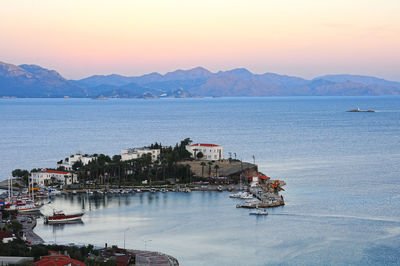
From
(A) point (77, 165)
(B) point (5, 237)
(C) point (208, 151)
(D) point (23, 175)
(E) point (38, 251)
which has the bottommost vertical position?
(B) point (5, 237)

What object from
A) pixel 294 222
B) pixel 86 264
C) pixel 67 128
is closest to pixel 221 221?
pixel 294 222

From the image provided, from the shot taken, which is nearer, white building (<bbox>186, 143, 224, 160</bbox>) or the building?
the building

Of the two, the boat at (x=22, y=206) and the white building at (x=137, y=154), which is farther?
the white building at (x=137, y=154)

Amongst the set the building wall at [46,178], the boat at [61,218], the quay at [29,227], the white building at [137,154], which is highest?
the white building at [137,154]

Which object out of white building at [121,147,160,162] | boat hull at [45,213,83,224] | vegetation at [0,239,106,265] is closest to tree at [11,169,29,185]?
white building at [121,147,160,162]

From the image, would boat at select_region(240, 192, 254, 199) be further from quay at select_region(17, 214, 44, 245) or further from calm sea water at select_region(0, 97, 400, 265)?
quay at select_region(17, 214, 44, 245)

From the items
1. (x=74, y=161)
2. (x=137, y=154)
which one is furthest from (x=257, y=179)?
(x=74, y=161)

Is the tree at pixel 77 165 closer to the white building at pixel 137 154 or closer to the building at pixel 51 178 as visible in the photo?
the building at pixel 51 178

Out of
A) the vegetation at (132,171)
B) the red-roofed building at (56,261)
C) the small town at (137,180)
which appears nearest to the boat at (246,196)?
the small town at (137,180)

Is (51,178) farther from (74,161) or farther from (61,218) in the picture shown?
(61,218)

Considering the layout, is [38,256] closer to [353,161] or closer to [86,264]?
[86,264]
